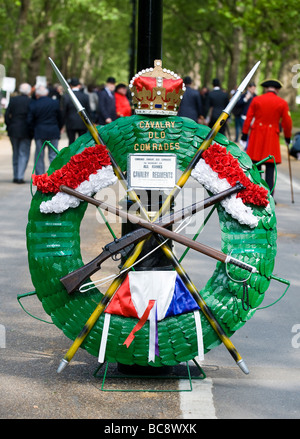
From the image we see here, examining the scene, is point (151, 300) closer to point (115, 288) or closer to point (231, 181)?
point (115, 288)

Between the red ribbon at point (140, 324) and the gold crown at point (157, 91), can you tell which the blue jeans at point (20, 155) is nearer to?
the gold crown at point (157, 91)

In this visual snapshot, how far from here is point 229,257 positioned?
5.30m

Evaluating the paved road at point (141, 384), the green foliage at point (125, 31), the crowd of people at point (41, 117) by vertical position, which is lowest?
the paved road at point (141, 384)

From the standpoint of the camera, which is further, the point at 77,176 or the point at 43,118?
the point at 43,118

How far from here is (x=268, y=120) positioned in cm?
1298

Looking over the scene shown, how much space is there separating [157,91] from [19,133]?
1150 centimetres

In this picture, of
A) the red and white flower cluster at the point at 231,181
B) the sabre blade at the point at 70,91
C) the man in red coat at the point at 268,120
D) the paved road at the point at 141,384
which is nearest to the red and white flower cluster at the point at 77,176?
the sabre blade at the point at 70,91

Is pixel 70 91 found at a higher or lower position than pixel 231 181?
higher

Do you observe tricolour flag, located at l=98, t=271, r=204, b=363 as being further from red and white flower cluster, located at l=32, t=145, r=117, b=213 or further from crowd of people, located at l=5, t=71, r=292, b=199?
crowd of people, located at l=5, t=71, r=292, b=199

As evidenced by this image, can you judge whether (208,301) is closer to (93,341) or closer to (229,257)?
(229,257)

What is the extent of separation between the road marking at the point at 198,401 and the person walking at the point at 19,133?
11529 millimetres

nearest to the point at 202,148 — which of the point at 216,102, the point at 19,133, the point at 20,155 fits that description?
the point at 20,155

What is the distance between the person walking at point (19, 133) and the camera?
650 inches
